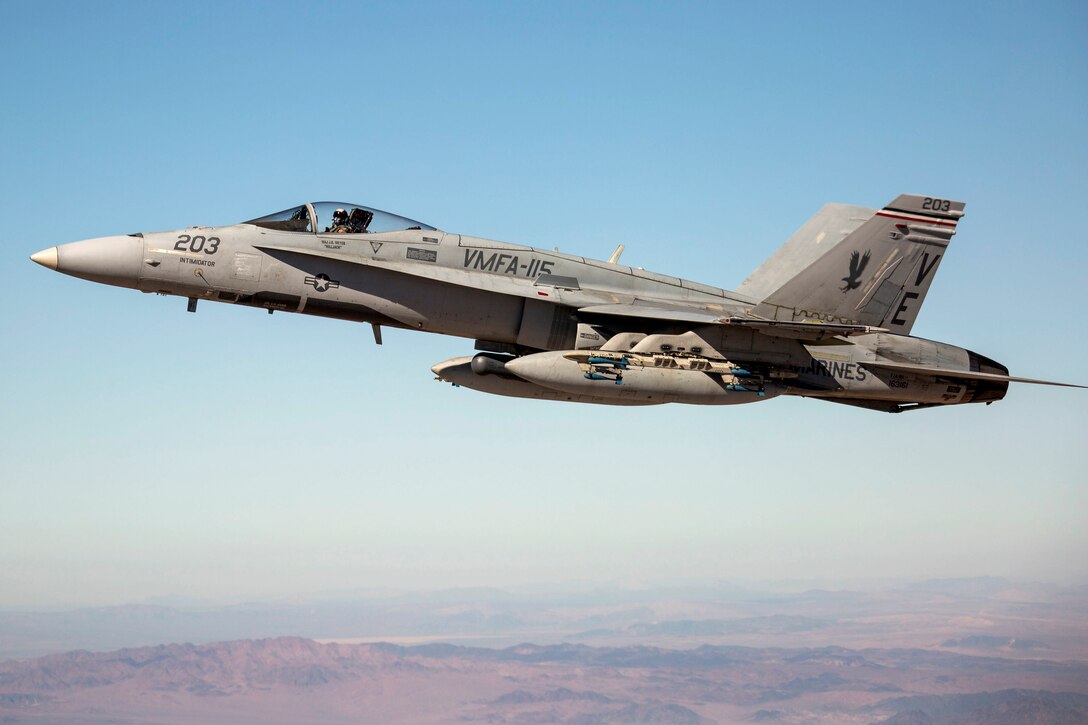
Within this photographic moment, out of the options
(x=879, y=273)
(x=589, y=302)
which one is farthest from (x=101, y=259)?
(x=879, y=273)

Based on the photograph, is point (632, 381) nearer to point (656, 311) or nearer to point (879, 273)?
point (656, 311)

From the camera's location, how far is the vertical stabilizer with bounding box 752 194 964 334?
21281mm

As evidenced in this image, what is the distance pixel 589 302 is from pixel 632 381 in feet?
5.97

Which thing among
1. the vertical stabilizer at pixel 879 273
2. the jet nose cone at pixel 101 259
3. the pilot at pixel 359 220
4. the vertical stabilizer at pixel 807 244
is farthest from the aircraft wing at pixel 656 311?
the jet nose cone at pixel 101 259

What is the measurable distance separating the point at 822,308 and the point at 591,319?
178 inches

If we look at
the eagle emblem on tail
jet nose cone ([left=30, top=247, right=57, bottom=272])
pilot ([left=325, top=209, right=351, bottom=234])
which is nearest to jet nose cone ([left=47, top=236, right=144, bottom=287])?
jet nose cone ([left=30, top=247, right=57, bottom=272])

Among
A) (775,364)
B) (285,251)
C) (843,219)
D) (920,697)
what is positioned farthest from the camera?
(920,697)

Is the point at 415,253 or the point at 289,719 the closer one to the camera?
the point at 415,253

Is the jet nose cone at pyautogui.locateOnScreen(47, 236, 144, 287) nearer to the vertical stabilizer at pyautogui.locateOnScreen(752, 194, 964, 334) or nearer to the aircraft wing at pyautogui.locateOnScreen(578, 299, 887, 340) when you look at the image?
the aircraft wing at pyautogui.locateOnScreen(578, 299, 887, 340)

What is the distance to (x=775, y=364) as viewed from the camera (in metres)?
20.6

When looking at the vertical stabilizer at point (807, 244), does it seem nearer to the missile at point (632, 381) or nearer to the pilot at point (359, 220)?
the missile at point (632, 381)

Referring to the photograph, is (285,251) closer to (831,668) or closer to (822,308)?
(822,308)

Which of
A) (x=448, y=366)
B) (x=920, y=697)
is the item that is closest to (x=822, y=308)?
(x=448, y=366)

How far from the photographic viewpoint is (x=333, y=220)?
19.6 meters
